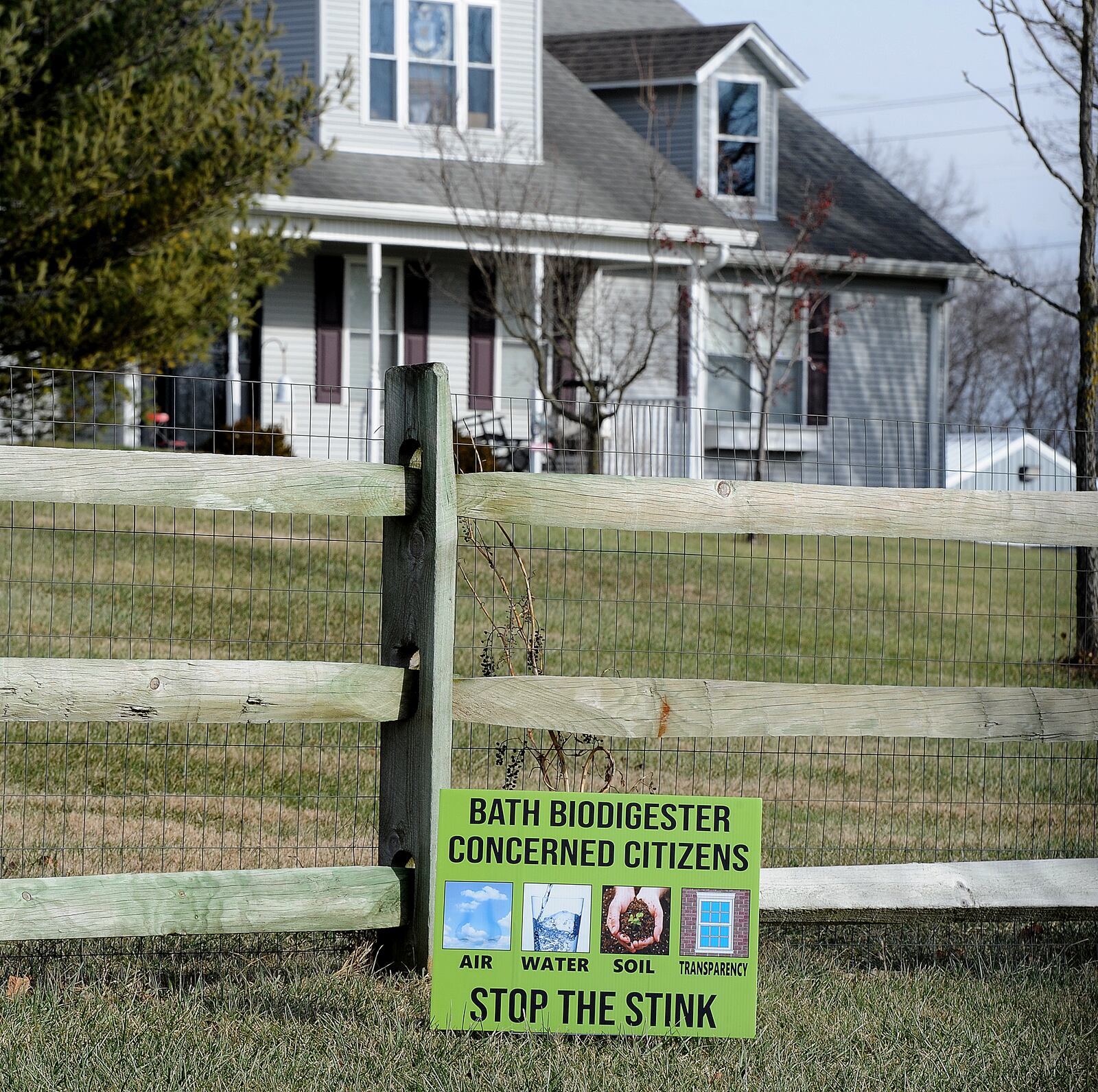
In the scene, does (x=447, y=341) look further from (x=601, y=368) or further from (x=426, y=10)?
(x=426, y=10)

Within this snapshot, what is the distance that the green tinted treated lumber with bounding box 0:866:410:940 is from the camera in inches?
144

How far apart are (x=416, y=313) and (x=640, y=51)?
630 cm

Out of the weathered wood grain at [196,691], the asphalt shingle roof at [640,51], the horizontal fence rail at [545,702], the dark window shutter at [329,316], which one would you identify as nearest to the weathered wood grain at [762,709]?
the horizontal fence rail at [545,702]

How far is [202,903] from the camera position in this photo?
3.79 metres

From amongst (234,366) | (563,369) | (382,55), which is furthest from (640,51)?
(234,366)

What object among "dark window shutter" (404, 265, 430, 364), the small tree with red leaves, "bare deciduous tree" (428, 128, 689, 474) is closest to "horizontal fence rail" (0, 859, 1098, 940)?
"bare deciduous tree" (428, 128, 689, 474)

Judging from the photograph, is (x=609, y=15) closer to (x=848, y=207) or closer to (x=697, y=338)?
(x=848, y=207)

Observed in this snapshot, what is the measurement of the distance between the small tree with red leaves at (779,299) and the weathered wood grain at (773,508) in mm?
13697

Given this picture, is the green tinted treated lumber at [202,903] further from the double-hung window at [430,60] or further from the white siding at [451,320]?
the double-hung window at [430,60]

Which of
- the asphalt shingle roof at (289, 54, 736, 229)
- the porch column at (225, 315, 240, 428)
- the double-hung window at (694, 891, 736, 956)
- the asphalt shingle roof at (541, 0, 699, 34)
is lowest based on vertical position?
the double-hung window at (694, 891, 736, 956)

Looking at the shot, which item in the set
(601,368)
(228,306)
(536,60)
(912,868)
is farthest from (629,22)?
(912,868)

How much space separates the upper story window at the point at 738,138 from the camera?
70.8 feet

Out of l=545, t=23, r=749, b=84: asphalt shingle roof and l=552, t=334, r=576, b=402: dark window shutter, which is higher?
l=545, t=23, r=749, b=84: asphalt shingle roof

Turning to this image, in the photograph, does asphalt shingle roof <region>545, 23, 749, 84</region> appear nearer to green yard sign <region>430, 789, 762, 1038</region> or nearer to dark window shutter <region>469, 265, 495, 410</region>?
dark window shutter <region>469, 265, 495, 410</region>
